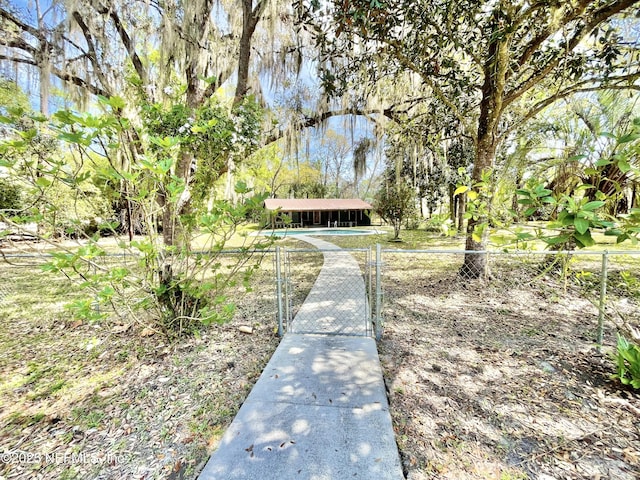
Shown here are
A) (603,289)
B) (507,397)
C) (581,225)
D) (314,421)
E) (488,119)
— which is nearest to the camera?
(581,225)

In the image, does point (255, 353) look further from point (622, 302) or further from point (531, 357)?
point (622, 302)

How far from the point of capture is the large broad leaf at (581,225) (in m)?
1.06

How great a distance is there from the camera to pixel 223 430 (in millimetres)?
1829

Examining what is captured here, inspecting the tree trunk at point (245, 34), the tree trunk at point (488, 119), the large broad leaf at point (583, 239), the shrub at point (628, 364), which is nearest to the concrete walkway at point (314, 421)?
the large broad leaf at point (583, 239)

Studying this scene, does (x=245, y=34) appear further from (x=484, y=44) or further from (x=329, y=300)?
(x=329, y=300)

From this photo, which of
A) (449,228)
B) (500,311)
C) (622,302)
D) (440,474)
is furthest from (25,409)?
(622,302)

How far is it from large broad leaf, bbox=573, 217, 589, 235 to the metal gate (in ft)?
5.54

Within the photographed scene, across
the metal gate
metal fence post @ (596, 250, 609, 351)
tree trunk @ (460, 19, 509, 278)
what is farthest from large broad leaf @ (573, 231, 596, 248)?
tree trunk @ (460, 19, 509, 278)

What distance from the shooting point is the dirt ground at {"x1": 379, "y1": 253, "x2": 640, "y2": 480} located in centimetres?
158

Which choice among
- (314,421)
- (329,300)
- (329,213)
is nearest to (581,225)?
(314,421)

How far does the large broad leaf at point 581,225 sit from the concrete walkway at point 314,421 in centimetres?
148

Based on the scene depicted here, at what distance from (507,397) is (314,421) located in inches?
60.3

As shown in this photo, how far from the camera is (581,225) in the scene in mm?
1061

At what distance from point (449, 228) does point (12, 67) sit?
805 cm
